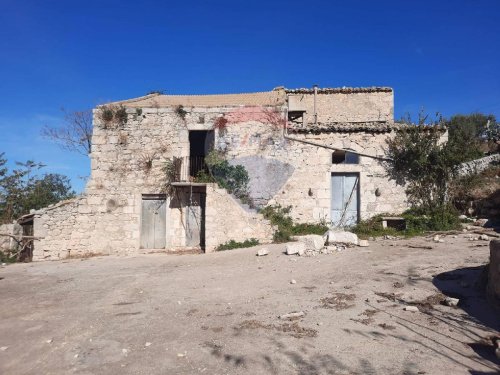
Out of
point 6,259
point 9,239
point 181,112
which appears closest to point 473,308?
point 181,112

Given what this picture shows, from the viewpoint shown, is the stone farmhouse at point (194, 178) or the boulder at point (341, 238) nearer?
the boulder at point (341, 238)

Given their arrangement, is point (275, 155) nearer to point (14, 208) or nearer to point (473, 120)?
point (14, 208)

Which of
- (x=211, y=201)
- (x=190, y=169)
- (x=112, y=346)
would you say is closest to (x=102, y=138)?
(x=190, y=169)

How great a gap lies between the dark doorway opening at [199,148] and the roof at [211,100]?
118 cm

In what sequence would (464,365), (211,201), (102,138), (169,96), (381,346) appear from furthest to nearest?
(169,96), (102,138), (211,201), (381,346), (464,365)

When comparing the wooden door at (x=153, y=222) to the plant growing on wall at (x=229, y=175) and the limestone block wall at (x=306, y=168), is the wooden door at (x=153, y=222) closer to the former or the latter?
the plant growing on wall at (x=229, y=175)

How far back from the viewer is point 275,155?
13391mm

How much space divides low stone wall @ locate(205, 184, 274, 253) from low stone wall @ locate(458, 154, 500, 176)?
711cm

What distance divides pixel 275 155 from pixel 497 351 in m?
10.1

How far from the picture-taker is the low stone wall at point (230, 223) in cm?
1257

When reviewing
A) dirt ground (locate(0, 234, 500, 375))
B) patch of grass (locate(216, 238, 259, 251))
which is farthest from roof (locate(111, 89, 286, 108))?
dirt ground (locate(0, 234, 500, 375))

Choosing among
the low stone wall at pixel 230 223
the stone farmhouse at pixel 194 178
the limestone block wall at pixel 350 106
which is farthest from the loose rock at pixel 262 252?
the limestone block wall at pixel 350 106

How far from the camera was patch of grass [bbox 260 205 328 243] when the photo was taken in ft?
40.9

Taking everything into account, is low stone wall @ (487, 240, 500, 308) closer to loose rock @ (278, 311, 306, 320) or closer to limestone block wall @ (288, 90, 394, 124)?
loose rock @ (278, 311, 306, 320)
